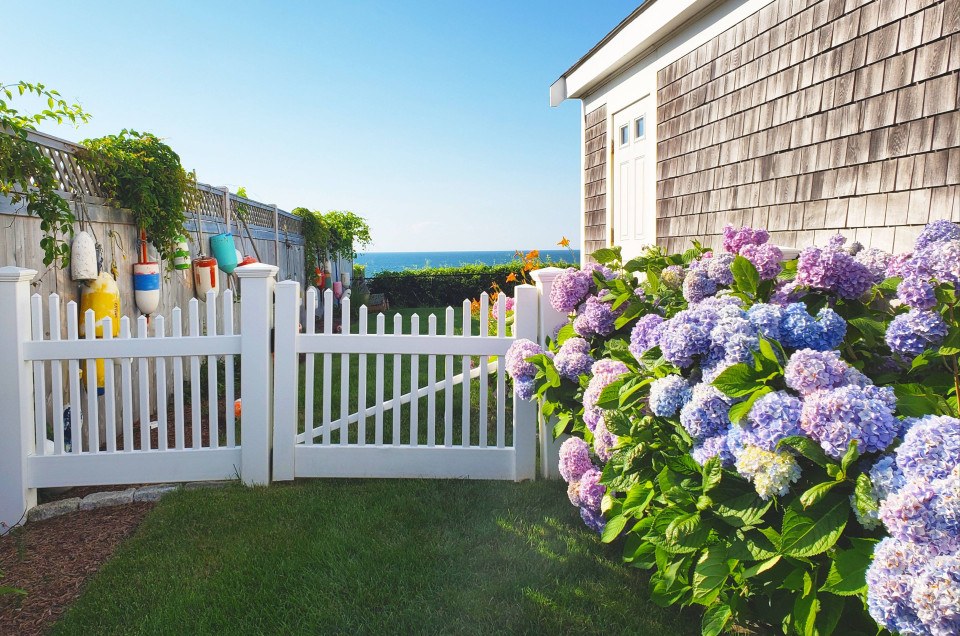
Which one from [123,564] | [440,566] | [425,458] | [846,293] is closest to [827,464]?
[846,293]

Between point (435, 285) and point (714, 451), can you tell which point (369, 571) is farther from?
point (435, 285)

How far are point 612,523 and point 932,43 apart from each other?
2.68 m

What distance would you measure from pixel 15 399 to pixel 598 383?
294cm

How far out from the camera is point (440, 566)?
2441 mm

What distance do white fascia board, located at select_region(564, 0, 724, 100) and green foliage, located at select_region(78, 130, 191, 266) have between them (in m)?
4.00

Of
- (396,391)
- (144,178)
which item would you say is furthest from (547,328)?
(144,178)

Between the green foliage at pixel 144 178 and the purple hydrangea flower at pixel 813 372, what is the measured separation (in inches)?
180

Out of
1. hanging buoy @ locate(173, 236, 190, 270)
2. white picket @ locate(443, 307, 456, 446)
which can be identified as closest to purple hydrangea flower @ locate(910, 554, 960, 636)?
white picket @ locate(443, 307, 456, 446)

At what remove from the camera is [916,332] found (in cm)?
159

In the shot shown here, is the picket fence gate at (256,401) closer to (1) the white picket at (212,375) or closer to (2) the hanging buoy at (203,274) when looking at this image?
(1) the white picket at (212,375)

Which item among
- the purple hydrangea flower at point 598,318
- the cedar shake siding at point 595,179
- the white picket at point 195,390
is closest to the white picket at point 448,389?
the purple hydrangea flower at point 598,318

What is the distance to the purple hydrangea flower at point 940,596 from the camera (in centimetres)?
101

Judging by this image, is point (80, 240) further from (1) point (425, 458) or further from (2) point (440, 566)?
(2) point (440, 566)

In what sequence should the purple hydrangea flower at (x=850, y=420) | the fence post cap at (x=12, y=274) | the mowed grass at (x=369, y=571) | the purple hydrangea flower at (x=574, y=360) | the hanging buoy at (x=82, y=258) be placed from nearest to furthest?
1. the purple hydrangea flower at (x=850, y=420)
2. the mowed grass at (x=369, y=571)
3. the purple hydrangea flower at (x=574, y=360)
4. the fence post cap at (x=12, y=274)
5. the hanging buoy at (x=82, y=258)
